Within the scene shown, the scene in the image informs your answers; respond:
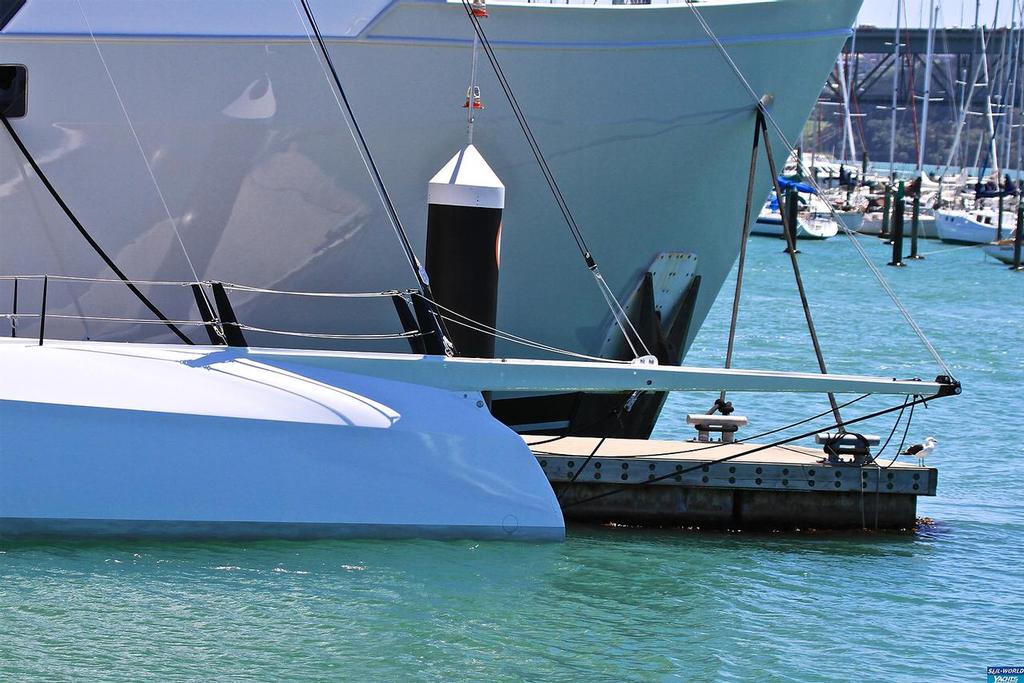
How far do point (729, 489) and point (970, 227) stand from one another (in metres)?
41.5

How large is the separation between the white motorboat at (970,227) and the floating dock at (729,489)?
3952cm

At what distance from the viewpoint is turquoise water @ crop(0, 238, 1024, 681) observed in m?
7.25

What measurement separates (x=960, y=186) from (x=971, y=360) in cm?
3955

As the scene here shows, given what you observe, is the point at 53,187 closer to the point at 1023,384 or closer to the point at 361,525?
the point at 361,525

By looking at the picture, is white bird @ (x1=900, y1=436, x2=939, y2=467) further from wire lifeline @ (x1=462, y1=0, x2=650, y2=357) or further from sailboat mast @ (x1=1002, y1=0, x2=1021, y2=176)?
sailboat mast @ (x1=1002, y1=0, x2=1021, y2=176)

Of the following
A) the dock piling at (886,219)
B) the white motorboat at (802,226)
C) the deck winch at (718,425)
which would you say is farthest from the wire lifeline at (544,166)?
the white motorboat at (802,226)

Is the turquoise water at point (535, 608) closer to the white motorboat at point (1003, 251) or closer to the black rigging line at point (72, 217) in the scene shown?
the black rigging line at point (72, 217)

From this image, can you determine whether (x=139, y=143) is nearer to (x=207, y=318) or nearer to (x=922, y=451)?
(x=207, y=318)

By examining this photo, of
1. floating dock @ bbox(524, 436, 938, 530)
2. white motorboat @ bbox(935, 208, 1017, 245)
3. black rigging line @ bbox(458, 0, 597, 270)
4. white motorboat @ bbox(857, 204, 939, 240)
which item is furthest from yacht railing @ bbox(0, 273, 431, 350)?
white motorboat @ bbox(857, 204, 939, 240)

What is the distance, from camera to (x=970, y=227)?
4891 cm

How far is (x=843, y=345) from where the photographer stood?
24.0 meters

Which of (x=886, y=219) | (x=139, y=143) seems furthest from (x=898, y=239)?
(x=139, y=143)

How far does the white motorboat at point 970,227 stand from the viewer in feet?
159

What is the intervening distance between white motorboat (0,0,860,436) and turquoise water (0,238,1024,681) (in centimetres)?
223
